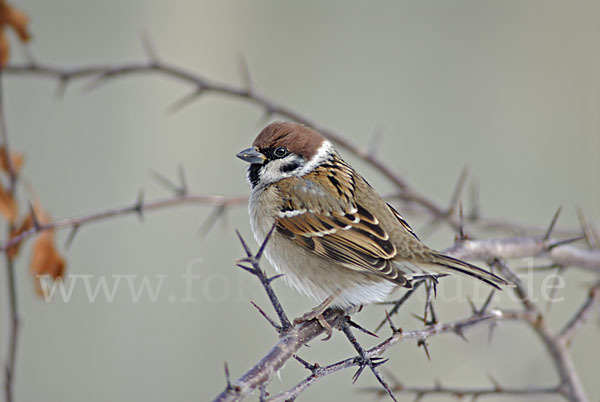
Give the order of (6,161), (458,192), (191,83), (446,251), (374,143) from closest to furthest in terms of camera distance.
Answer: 1. (446,251)
2. (6,161)
3. (458,192)
4. (191,83)
5. (374,143)

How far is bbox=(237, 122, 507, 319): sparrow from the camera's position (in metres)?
2.06

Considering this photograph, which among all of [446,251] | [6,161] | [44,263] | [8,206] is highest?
[446,251]

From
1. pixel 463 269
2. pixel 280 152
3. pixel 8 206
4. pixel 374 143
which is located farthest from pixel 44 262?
pixel 374 143

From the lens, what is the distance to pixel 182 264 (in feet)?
14.9

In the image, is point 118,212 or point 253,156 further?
point 253,156

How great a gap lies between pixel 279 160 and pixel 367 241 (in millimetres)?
465

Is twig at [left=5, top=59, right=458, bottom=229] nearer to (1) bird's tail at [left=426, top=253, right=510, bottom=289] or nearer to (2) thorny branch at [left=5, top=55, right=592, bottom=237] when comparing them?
(2) thorny branch at [left=5, top=55, right=592, bottom=237]

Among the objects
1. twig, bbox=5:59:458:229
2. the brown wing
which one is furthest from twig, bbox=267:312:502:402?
twig, bbox=5:59:458:229

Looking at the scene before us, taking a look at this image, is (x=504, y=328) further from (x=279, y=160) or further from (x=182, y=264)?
(x=182, y=264)

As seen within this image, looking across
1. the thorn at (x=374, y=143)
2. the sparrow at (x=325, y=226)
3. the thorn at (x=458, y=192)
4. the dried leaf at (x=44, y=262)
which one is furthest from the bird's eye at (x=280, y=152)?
the dried leaf at (x=44, y=262)

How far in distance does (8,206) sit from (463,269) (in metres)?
1.37

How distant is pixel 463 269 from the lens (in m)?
1.83

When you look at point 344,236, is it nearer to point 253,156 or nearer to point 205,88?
point 253,156

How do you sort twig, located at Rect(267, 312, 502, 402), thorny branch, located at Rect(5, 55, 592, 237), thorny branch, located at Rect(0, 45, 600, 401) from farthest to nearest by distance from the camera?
→ thorny branch, located at Rect(5, 55, 592, 237), thorny branch, located at Rect(0, 45, 600, 401), twig, located at Rect(267, 312, 502, 402)
